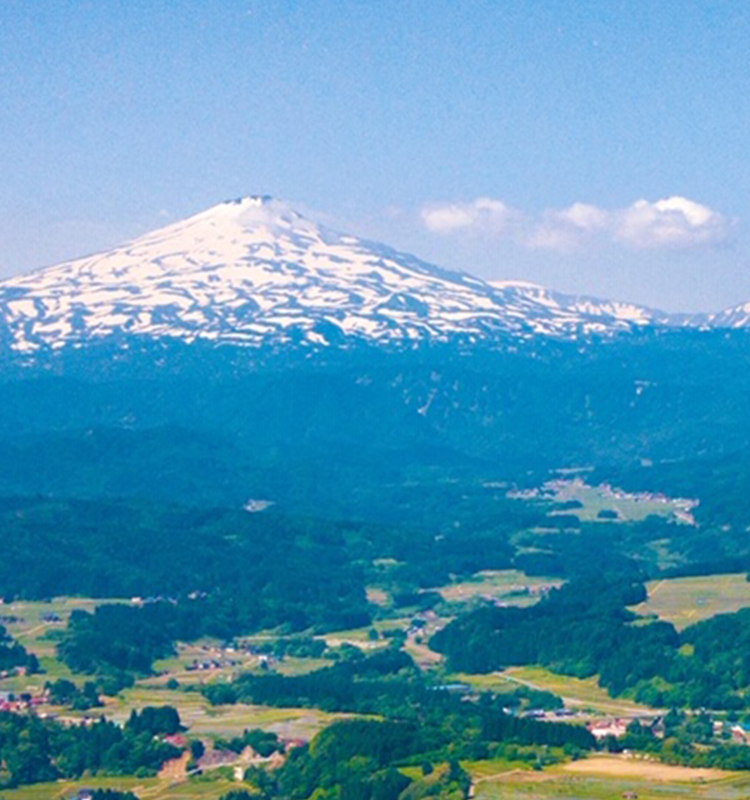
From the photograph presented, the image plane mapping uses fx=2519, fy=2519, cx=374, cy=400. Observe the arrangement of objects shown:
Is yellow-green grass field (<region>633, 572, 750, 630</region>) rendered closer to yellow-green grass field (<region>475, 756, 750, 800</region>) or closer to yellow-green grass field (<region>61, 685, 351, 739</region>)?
yellow-green grass field (<region>61, 685, 351, 739</region>)

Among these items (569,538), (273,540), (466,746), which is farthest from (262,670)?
(569,538)

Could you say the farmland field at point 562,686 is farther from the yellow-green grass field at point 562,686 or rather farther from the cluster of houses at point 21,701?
the cluster of houses at point 21,701

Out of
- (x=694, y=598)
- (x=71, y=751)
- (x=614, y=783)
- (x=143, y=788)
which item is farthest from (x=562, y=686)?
(x=143, y=788)

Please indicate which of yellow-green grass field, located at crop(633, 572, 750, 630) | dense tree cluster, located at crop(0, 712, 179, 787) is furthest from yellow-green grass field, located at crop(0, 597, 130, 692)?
yellow-green grass field, located at crop(633, 572, 750, 630)

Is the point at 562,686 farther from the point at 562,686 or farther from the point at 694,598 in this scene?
the point at 694,598

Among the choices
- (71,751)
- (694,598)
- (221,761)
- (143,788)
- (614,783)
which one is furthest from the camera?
(694,598)

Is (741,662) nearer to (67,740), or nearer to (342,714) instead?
(342,714)
